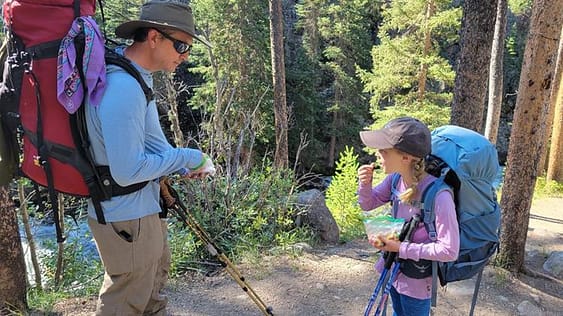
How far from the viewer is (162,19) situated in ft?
6.57

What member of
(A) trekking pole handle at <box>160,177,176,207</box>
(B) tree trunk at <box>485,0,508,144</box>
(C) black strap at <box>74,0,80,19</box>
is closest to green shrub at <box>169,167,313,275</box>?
(A) trekking pole handle at <box>160,177,176,207</box>

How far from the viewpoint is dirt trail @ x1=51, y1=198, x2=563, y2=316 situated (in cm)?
366

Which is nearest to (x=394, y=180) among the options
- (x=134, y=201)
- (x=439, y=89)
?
(x=134, y=201)

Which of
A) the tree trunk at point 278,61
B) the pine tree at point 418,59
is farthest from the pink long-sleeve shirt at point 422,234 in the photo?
the pine tree at point 418,59

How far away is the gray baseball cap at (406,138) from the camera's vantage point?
6.95 ft

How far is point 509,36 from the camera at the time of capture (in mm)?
28375

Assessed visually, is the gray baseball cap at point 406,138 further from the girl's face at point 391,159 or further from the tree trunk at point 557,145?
the tree trunk at point 557,145

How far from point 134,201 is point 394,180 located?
4.60 ft

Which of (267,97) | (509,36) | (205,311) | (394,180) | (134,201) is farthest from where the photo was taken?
(509,36)

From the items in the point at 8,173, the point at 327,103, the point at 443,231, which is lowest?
the point at 327,103

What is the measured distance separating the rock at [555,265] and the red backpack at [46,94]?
4.33 m

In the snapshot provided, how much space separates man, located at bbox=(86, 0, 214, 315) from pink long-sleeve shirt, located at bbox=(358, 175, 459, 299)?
975 millimetres

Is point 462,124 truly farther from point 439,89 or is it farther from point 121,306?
point 439,89

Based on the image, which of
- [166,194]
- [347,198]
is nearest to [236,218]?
[347,198]
